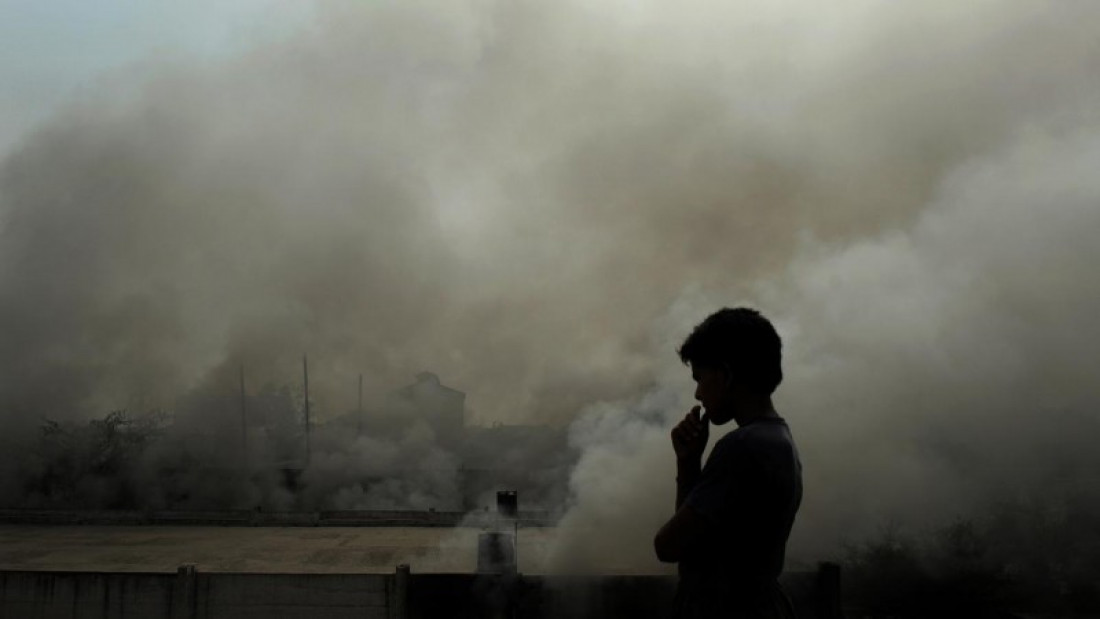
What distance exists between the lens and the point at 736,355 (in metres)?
1.81

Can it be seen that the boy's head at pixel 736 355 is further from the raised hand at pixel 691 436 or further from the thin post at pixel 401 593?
the thin post at pixel 401 593

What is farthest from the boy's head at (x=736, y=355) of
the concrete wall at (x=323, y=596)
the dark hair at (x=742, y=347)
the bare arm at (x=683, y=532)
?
the concrete wall at (x=323, y=596)

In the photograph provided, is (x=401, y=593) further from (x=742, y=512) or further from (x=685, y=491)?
(x=742, y=512)

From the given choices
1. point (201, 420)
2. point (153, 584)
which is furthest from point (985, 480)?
point (201, 420)

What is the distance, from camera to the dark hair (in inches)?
71.4

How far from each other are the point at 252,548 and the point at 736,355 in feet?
85.3

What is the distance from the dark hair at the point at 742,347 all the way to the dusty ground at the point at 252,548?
1730 cm

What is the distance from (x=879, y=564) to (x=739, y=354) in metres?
20.1

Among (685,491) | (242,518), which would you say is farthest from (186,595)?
(685,491)

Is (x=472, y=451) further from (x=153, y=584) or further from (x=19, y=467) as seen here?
(x=153, y=584)

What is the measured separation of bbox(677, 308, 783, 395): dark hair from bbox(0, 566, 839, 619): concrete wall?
1503cm

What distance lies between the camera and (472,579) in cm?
1652

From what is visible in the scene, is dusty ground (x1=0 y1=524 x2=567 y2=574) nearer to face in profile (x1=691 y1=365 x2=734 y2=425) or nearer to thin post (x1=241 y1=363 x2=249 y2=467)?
thin post (x1=241 y1=363 x2=249 y2=467)

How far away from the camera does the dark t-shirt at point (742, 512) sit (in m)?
1.67
